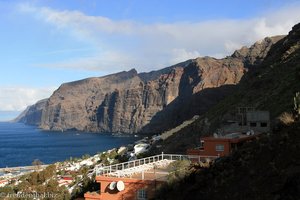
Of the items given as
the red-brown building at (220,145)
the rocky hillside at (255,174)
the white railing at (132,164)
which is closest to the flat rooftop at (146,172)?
the white railing at (132,164)

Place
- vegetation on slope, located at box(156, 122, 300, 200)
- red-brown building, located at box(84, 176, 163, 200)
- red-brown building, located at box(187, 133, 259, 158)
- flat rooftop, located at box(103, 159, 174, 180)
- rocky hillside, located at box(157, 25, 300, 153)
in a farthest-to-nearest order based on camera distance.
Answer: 1. rocky hillside, located at box(157, 25, 300, 153)
2. red-brown building, located at box(187, 133, 259, 158)
3. flat rooftop, located at box(103, 159, 174, 180)
4. red-brown building, located at box(84, 176, 163, 200)
5. vegetation on slope, located at box(156, 122, 300, 200)

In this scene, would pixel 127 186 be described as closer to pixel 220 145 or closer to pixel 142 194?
pixel 142 194

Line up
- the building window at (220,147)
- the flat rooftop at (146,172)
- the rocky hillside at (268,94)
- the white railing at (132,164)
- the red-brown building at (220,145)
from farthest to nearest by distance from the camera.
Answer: the rocky hillside at (268,94), the building window at (220,147), the red-brown building at (220,145), the white railing at (132,164), the flat rooftop at (146,172)

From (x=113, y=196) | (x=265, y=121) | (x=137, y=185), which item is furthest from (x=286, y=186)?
(x=265, y=121)

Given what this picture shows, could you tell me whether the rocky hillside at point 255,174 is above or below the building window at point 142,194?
above

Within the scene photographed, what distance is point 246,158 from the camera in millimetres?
16031

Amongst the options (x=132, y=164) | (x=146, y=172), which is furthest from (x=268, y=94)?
(x=146, y=172)

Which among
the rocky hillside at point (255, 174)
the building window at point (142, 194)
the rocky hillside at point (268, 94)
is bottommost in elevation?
the building window at point (142, 194)

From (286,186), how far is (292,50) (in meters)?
62.4

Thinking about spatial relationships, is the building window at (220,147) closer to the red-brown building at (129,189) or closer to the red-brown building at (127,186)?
the red-brown building at (127,186)

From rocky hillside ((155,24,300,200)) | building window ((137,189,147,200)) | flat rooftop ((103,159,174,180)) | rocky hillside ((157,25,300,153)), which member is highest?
rocky hillside ((157,25,300,153))

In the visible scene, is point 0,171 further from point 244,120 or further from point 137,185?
point 137,185

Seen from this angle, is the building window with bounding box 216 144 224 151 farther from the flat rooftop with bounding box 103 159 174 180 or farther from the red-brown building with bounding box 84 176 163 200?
the red-brown building with bounding box 84 176 163 200

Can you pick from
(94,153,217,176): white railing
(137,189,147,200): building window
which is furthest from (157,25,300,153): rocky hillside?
(137,189,147,200): building window
